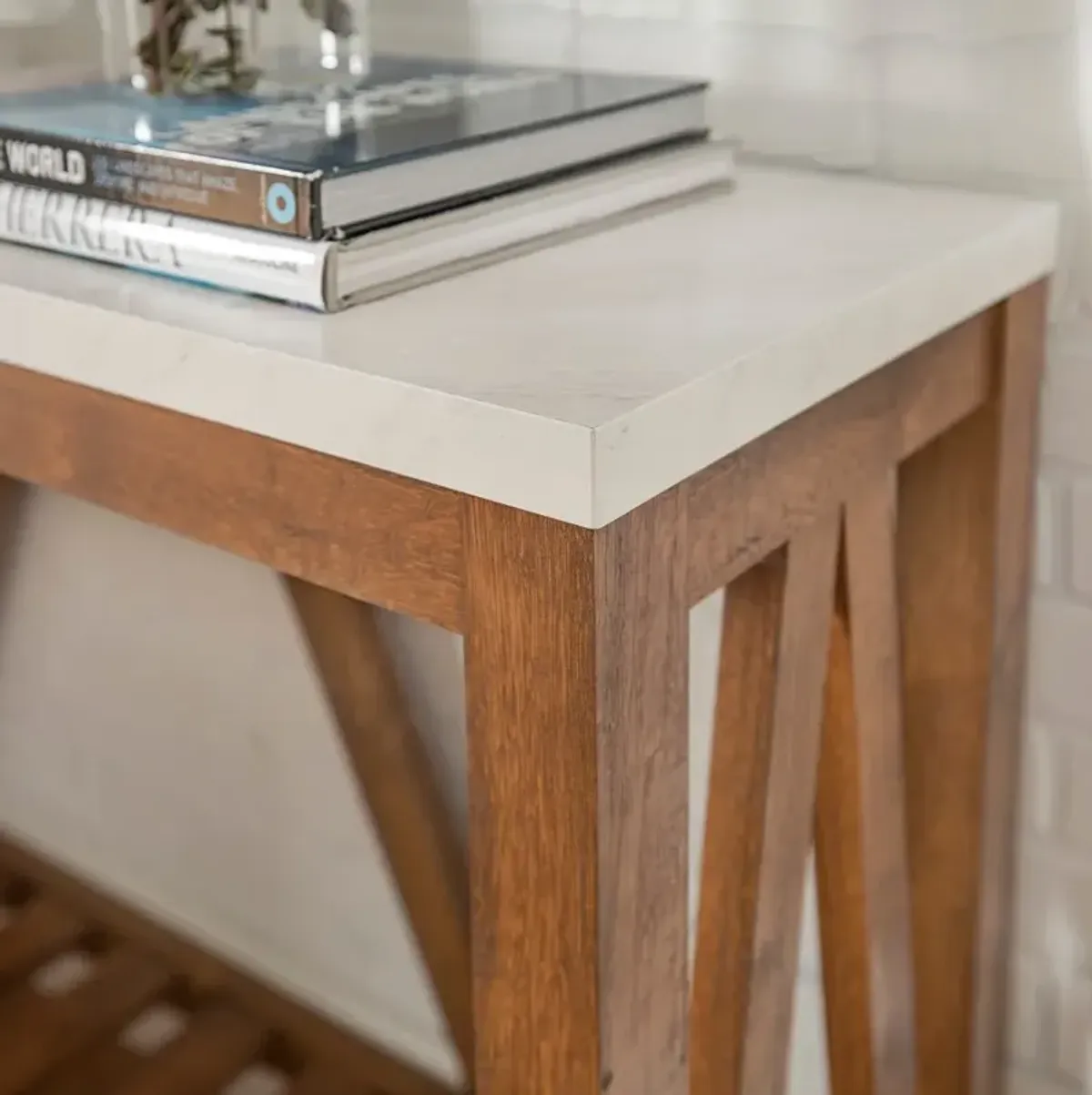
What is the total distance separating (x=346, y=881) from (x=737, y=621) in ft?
2.14

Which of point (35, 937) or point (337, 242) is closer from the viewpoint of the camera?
point (337, 242)

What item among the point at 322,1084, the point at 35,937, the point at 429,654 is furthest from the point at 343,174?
the point at 35,937

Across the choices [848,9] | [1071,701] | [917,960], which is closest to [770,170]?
[848,9]

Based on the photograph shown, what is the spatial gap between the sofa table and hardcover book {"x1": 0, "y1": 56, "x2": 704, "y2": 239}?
4 centimetres

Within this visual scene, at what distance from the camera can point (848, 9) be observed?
746 millimetres

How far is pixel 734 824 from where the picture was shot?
2.13 ft

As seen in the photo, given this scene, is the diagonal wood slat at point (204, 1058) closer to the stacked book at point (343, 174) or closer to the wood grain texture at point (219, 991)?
the wood grain texture at point (219, 991)

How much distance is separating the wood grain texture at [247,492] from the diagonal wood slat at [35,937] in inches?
29.3

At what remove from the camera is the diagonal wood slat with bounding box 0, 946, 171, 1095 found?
1132 millimetres

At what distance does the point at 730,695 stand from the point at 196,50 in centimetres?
42

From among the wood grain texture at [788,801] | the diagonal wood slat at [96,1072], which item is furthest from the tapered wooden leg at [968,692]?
the diagonal wood slat at [96,1072]

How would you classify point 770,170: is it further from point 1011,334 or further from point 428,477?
point 428,477

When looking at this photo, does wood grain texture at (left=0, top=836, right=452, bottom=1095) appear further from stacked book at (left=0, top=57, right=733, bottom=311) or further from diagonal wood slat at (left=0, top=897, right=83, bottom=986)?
stacked book at (left=0, top=57, right=733, bottom=311)

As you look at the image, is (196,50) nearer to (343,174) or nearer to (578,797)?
(343,174)
